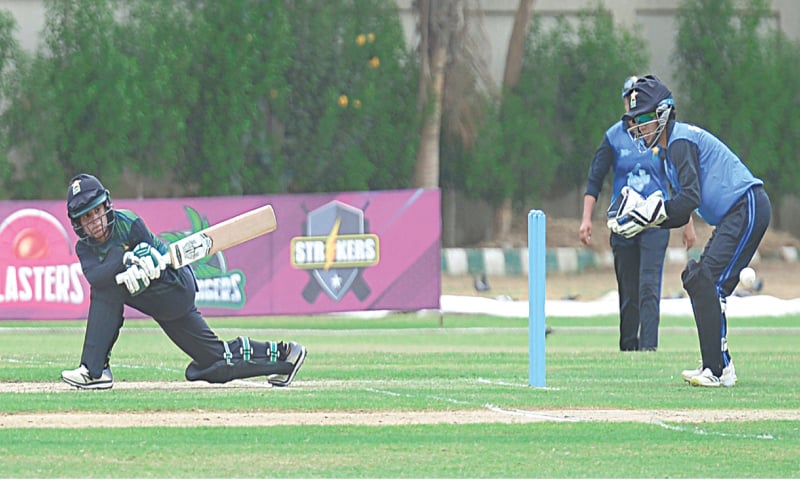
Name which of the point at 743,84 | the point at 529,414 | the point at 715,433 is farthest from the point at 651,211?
the point at 743,84

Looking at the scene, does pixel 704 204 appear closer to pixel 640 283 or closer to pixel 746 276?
pixel 746 276

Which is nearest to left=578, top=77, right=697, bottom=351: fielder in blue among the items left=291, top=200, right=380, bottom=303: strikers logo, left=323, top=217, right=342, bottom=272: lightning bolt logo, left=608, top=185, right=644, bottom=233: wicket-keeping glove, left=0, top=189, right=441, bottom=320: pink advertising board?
left=608, top=185, right=644, bottom=233: wicket-keeping glove

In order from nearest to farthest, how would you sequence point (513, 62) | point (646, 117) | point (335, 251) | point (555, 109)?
point (646, 117) < point (335, 251) < point (513, 62) < point (555, 109)

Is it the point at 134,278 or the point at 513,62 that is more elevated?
the point at 134,278

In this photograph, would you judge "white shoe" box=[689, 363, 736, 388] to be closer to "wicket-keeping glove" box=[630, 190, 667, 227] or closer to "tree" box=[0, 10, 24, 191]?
"wicket-keeping glove" box=[630, 190, 667, 227]

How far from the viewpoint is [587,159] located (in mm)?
36656

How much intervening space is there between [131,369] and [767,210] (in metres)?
5.15

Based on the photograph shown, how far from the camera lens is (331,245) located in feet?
66.9

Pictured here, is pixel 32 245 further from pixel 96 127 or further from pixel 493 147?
pixel 493 147

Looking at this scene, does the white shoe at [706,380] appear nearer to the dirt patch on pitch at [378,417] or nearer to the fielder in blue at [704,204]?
the fielder in blue at [704,204]

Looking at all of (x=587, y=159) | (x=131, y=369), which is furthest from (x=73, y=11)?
(x=131, y=369)

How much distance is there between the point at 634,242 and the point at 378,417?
5.54 metres

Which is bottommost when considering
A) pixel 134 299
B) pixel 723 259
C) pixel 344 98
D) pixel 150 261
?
pixel 344 98

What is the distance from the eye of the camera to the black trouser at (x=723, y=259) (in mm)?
11547
